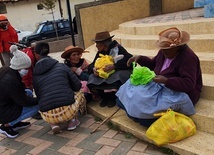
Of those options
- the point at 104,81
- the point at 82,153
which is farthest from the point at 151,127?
the point at 104,81

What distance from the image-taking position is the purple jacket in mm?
2537

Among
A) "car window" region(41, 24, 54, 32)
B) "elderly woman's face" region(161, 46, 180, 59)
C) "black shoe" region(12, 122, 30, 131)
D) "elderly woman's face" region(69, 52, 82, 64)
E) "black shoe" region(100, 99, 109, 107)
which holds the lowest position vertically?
"black shoe" region(12, 122, 30, 131)

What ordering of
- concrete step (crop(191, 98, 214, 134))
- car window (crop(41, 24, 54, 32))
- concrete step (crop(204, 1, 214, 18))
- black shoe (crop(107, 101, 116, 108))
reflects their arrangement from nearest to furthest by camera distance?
concrete step (crop(191, 98, 214, 134)) < black shoe (crop(107, 101, 116, 108)) < concrete step (crop(204, 1, 214, 18)) < car window (crop(41, 24, 54, 32))

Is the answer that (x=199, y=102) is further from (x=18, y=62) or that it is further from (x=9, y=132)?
(x=9, y=132)

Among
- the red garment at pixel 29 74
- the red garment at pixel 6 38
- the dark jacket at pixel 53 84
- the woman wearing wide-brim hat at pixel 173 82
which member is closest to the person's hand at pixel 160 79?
the woman wearing wide-brim hat at pixel 173 82

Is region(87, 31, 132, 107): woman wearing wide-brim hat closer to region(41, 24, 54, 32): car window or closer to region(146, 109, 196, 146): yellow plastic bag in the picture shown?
region(146, 109, 196, 146): yellow plastic bag

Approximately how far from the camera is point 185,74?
8.35 feet

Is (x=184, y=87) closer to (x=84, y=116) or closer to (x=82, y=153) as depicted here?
(x=82, y=153)

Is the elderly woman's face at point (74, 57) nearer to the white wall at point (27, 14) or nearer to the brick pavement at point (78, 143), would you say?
the brick pavement at point (78, 143)

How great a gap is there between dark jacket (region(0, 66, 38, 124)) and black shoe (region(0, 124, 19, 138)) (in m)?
0.18

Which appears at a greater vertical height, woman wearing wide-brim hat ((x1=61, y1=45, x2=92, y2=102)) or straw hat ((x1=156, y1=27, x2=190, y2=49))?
straw hat ((x1=156, y1=27, x2=190, y2=49))

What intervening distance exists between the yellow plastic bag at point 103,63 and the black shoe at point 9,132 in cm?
→ 142

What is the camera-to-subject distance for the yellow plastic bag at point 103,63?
11.5 feet

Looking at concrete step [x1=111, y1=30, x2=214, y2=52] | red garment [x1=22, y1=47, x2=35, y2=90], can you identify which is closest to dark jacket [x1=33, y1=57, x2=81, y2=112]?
red garment [x1=22, y1=47, x2=35, y2=90]
